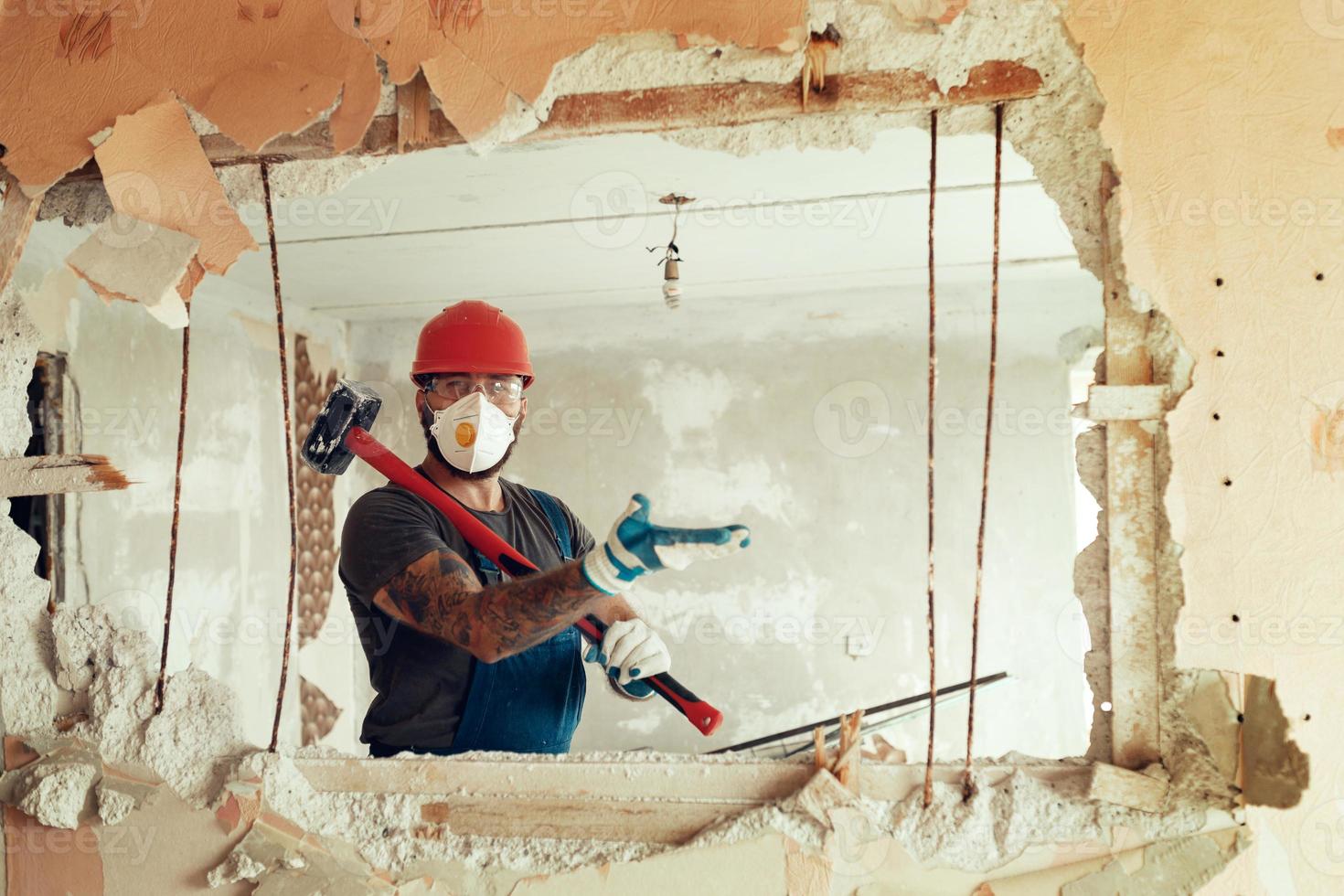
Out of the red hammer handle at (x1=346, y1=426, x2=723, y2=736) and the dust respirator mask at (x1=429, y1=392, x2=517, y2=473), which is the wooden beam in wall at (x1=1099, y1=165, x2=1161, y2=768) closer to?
the red hammer handle at (x1=346, y1=426, x2=723, y2=736)

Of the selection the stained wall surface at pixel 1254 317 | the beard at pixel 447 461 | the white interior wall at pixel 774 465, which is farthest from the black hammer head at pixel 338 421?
the white interior wall at pixel 774 465

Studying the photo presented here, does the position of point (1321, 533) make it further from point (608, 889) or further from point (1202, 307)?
point (608, 889)

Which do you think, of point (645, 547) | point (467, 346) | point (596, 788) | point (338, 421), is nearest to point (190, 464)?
point (338, 421)

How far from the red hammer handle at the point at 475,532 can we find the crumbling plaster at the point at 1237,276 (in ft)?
2.94

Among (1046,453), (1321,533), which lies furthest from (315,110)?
(1046,453)

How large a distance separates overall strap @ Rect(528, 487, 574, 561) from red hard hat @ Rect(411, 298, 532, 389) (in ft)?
1.16

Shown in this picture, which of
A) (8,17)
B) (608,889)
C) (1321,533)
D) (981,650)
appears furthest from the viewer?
(981,650)

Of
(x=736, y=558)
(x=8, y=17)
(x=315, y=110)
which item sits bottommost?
(x=736, y=558)

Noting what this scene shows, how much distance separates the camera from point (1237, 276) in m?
1.47

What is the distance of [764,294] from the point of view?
5.21 meters

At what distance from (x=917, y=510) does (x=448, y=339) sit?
348cm

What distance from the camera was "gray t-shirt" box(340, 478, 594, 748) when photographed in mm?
1840

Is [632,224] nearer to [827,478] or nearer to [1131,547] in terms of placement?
[827,478]

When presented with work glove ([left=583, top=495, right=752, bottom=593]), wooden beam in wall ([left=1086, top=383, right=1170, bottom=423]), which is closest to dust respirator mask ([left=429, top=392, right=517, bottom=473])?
work glove ([left=583, top=495, right=752, bottom=593])
